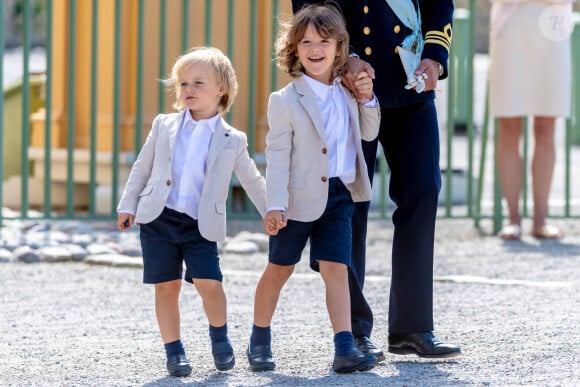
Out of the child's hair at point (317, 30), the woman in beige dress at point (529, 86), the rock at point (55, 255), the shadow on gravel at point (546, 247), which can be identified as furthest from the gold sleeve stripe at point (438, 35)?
the woman in beige dress at point (529, 86)

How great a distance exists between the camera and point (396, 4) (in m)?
4.68

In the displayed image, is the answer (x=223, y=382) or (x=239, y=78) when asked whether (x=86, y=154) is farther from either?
(x=223, y=382)

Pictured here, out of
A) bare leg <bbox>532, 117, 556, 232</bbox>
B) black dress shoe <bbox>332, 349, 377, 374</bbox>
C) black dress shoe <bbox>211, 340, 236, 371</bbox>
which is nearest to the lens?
black dress shoe <bbox>332, 349, 377, 374</bbox>

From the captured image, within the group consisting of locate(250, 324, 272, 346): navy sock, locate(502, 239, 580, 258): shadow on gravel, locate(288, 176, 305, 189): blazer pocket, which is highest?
locate(288, 176, 305, 189): blazer pocket

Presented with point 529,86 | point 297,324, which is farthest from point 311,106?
point 529,86

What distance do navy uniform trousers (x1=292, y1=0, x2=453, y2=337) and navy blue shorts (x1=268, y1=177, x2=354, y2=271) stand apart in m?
0.20

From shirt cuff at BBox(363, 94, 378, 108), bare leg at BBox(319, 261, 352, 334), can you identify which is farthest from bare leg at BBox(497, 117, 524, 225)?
bare leg at BBox(319, 261, 352, 334)

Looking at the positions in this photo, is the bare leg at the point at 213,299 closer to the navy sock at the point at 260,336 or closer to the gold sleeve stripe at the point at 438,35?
the navy sock at the point at 260,336

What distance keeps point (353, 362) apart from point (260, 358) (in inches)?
13.4

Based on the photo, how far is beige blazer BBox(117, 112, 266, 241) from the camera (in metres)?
4.54

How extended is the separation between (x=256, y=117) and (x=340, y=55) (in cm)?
494

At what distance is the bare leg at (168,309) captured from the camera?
15.1ft

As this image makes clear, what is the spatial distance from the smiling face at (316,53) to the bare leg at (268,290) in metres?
0.66

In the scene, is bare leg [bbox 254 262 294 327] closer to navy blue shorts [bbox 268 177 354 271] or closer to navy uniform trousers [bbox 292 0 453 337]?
navy blue shorts [bbox 268 177 354 271]
